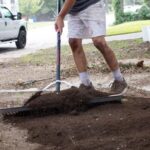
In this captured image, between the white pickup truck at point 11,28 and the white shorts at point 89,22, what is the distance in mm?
12285

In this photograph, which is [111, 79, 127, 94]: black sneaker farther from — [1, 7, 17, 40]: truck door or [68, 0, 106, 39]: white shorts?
[1, 7, 17, 40]: truck door

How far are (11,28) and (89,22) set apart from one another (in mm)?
13229

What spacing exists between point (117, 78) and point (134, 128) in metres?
1.35

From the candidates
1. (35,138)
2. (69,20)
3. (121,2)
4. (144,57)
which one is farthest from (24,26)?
(121,2)

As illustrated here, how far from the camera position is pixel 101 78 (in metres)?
8.24

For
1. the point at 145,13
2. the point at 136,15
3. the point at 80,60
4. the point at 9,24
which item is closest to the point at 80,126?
the point at 80,60

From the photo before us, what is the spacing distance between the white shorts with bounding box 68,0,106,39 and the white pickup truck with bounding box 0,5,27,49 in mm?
12285

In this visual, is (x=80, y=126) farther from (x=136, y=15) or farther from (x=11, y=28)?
(x=136, y=15)

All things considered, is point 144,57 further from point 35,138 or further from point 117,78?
point 35,138

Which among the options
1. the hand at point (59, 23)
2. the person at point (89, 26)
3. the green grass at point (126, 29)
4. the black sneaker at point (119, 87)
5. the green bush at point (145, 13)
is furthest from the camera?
the green bush at point (145, 13)

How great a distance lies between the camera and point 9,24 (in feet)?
60.9

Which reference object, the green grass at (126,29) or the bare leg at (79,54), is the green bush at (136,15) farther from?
the bare leg at (79,54)

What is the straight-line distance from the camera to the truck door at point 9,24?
18.3 metres

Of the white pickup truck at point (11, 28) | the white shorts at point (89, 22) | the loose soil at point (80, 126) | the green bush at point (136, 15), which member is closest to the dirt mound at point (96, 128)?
the loose soil at point (80, 126)
